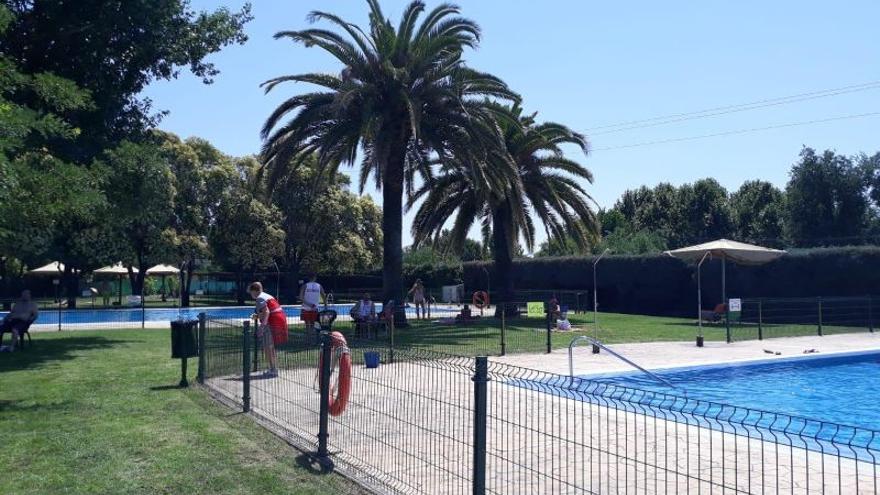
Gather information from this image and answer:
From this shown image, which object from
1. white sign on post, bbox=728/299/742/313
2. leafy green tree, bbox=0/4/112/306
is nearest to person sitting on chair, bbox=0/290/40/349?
leafy green tree, bbox=0/4/112/306

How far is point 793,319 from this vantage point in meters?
26.4

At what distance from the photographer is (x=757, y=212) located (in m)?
63.5

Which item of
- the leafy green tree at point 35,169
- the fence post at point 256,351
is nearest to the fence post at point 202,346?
the fence post at point 256,351

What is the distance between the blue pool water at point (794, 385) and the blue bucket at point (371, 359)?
586 centimetres

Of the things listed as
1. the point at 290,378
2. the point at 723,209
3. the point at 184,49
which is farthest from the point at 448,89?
the point at 723,209

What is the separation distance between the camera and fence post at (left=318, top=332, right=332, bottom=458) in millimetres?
7828

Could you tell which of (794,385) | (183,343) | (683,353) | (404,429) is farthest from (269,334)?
(683,353)

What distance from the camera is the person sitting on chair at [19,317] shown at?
19.1 meters

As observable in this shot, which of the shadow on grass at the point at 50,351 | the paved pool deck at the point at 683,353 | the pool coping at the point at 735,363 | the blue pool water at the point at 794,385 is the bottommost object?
the blue pool water at the point at 794,385

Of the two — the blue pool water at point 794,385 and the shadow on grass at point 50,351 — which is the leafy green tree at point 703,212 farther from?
the shadow on grass at point 50,351

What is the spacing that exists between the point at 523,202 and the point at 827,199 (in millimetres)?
27945

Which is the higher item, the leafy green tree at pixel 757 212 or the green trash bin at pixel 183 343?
the leafy green tree at pixel 757 212

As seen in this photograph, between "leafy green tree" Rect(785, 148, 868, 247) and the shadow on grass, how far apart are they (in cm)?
4079

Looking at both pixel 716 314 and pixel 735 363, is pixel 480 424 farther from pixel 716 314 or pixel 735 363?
pixel 716 314
